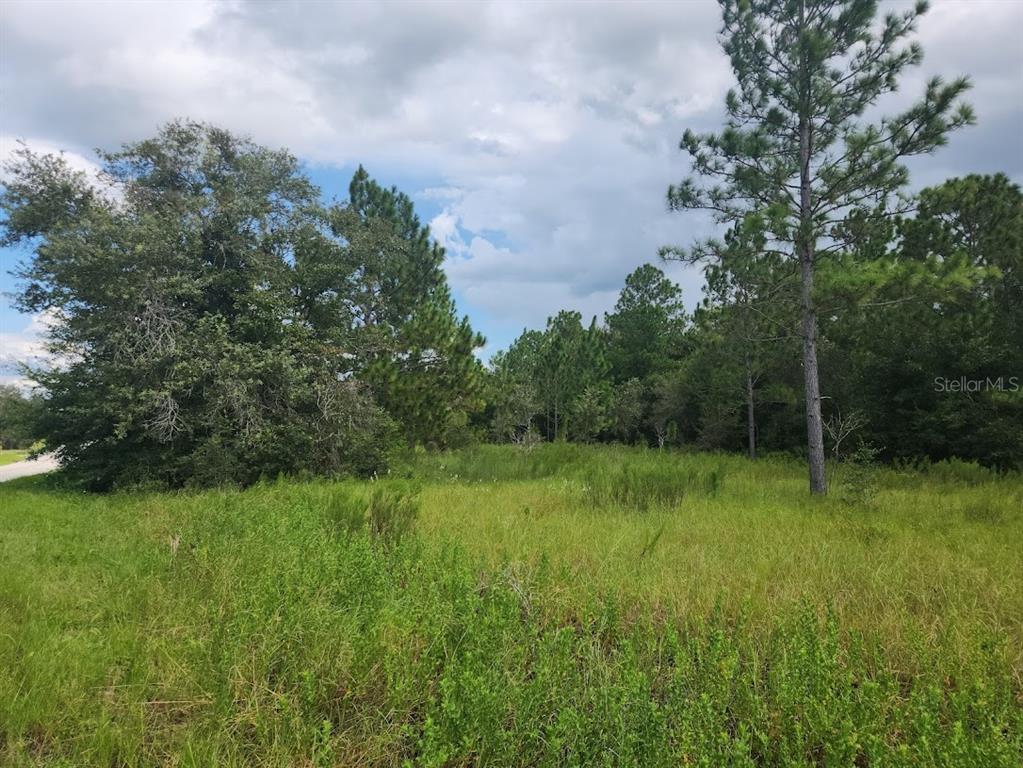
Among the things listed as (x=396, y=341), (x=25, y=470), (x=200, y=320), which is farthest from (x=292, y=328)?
(x=25, y=470)

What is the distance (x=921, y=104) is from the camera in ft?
27.1

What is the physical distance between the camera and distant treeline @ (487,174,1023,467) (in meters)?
9.22

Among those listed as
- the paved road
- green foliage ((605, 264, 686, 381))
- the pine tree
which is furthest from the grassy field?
green foliage ((605, 264, 686, 381))

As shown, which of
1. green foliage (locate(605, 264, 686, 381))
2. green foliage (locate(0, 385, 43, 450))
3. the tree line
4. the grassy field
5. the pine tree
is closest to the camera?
the grassy field

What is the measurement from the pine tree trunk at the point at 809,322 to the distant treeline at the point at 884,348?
0.24 m

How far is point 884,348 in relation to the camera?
15.2 meters

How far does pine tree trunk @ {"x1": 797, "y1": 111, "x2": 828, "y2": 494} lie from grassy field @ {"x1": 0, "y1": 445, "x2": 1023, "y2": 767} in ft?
10.00

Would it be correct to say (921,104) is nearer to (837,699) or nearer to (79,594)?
(837,699)

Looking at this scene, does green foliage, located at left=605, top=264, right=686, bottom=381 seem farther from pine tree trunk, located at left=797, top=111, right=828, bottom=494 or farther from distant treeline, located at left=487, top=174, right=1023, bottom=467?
pine tree trunk, located at left=797, top=111, right=828, bottom=494

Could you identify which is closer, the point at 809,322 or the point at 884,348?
the point at 809,322

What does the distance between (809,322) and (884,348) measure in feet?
25.1

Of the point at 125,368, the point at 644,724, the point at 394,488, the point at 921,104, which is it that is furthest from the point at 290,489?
the point at 921,104

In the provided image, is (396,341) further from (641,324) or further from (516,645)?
(641,324)

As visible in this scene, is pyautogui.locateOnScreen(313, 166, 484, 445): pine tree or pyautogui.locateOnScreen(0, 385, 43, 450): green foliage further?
pyautogui.locateOnScreen(313, 166, 484, 445): pine tree
